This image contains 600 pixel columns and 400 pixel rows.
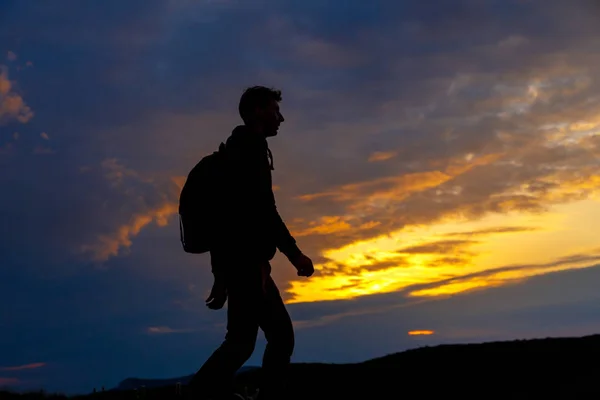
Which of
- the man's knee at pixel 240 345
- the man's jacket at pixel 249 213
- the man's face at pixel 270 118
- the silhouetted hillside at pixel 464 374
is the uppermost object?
the man's face at pixel 270 118

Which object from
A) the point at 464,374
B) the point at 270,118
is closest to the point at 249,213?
the point at 270,118

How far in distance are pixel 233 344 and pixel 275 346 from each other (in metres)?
0.44

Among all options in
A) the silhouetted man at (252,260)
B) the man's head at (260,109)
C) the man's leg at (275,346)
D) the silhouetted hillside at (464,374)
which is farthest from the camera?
the silhouetted hillside at (464,374)

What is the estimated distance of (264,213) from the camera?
6.13m

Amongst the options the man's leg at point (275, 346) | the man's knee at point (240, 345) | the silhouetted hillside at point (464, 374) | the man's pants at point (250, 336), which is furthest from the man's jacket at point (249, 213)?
the silhouetted hillside at point (464, 374)

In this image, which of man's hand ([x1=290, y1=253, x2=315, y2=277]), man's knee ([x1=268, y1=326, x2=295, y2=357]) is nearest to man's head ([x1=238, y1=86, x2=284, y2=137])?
man's hand ([x1=290, y1=253, x2=315, y2=277])

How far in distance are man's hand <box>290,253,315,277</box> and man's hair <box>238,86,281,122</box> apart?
1.39 m

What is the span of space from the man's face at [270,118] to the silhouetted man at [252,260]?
0.16 metres

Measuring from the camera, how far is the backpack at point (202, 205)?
6.10m

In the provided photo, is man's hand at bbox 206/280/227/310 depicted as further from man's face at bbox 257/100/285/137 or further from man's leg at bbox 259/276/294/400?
man's face at bbox 257/100/285/137

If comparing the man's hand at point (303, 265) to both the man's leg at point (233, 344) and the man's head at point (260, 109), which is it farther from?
the man's head at point (260, 109)

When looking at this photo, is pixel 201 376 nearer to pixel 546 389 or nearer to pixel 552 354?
pixel 546 389

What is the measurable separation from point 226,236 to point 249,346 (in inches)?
38.0

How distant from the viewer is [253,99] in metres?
6.38
